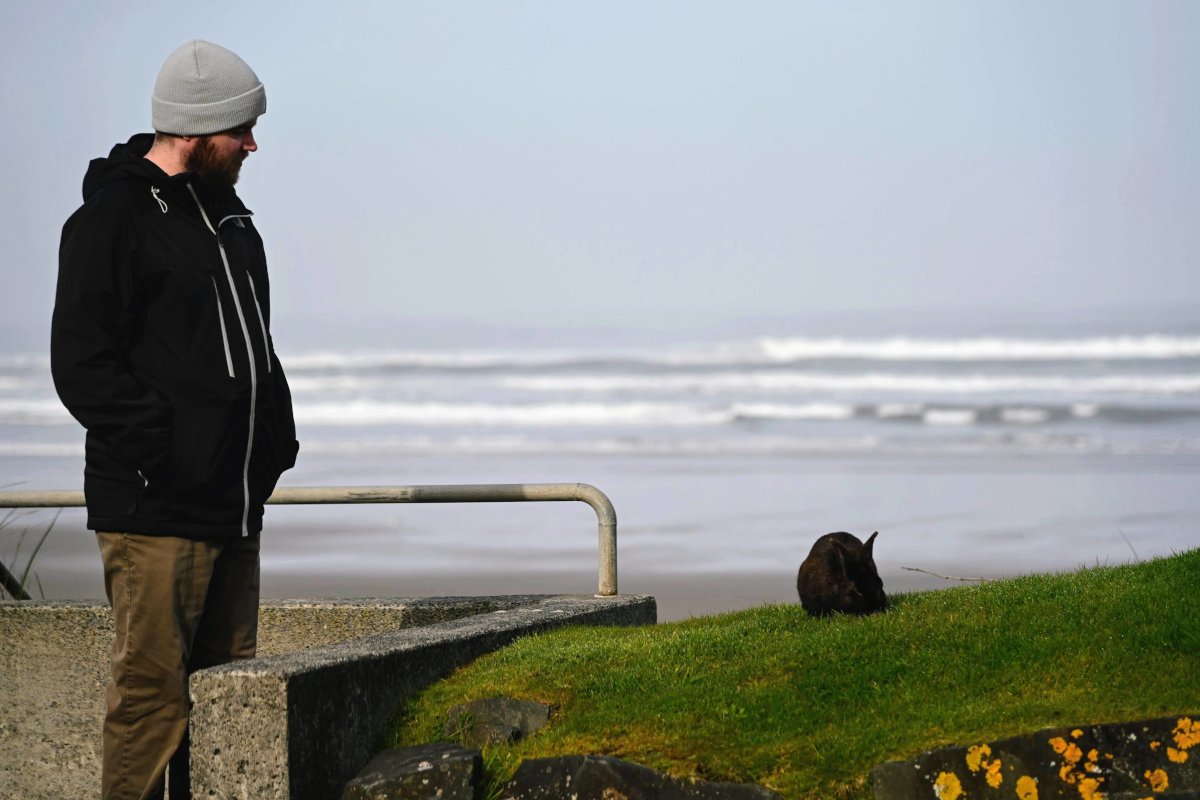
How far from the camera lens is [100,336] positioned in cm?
362

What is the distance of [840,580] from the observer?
4.84m

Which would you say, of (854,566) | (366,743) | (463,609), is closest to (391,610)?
(463,609)

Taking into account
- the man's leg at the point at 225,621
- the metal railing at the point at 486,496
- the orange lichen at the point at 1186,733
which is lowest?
the orange lichen at the point at 1186,733

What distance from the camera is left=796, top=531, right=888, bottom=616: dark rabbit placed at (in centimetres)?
484

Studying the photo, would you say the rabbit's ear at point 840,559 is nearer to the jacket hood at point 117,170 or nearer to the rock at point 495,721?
the rock at point 495,721

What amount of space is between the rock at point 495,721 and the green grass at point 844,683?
6cm

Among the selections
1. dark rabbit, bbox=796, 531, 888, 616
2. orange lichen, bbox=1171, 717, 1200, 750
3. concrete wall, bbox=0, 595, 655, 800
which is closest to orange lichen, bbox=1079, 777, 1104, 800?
orange lichen, bbox=1171, 717, 1200, 750

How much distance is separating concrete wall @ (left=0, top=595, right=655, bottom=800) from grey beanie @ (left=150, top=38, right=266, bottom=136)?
163cm

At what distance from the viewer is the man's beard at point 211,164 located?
3.98m

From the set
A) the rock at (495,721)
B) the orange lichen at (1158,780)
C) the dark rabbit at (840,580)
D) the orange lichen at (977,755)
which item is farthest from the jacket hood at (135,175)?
the orange lichen at (1158,780)

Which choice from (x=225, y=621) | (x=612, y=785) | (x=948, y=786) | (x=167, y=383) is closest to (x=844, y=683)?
(x=948, y=786)

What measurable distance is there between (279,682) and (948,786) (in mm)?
1881

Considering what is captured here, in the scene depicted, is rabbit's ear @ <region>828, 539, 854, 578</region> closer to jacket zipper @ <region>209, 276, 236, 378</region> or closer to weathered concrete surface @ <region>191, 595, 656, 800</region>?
weathered concrete surface @ <region>191, 595, 656, 800</region>

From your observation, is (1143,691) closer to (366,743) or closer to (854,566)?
(854,566)
